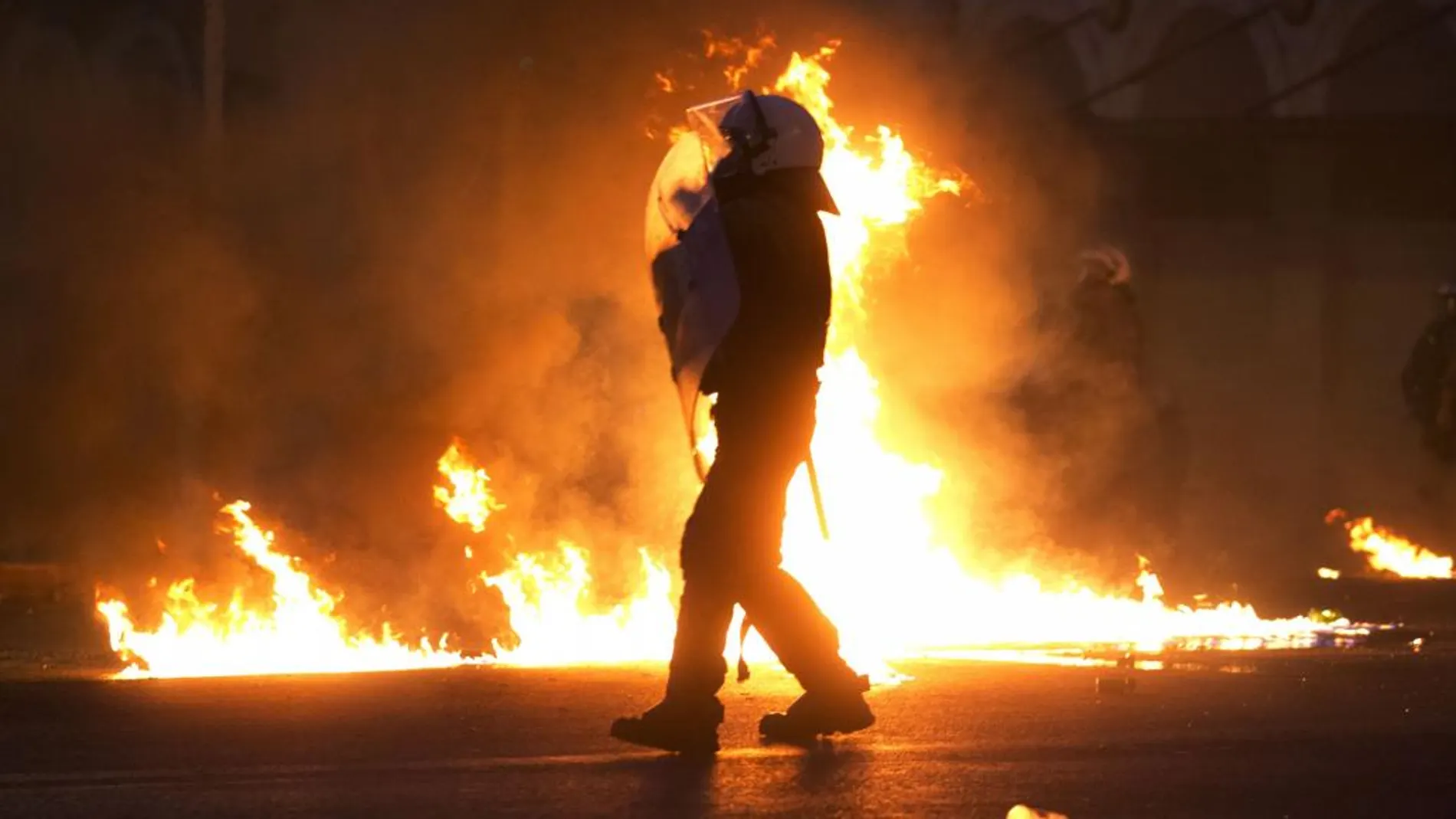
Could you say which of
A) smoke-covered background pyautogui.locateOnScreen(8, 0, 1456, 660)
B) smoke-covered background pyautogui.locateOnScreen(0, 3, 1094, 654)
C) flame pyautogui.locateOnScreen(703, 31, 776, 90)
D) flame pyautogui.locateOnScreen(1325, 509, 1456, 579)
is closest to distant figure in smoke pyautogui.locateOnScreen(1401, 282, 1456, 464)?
smoke-covered background pyautogui.locateOnScreen(8, 0, 1456, 660)

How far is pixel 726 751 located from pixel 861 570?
607cm

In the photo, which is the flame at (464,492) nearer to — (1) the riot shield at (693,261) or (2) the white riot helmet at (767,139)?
(1) the riot shield at (693,261)

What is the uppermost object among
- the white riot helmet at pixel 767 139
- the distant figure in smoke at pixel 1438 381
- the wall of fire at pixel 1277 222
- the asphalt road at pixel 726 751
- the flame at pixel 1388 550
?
the wall of fire at pixel 1277 222

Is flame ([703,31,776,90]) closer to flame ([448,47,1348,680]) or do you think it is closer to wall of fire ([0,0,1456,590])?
flame ([448,47,1348,680])

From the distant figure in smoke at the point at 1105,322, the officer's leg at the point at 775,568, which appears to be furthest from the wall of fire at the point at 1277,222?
the officer's leg at the point at 775,568

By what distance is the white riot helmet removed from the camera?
26.3ft

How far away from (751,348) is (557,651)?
13.6 feet

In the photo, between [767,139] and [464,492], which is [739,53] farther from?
[767,139]

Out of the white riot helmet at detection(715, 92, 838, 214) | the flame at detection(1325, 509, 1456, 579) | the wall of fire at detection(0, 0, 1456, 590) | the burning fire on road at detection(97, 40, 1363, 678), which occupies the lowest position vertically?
the burning fire on road at detection(97, 40, 1363, 678)

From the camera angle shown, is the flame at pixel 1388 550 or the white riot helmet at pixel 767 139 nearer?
the white riot helmet at pixel 767 139

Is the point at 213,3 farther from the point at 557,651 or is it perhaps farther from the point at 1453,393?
the point at 1453,393

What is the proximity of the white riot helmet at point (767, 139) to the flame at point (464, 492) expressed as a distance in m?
4.04

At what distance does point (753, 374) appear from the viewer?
797 cm

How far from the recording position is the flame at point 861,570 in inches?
472
